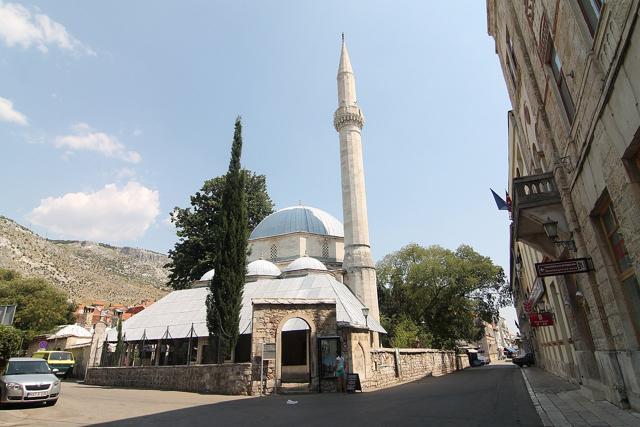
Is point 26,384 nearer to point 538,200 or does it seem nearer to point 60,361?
point 538,200

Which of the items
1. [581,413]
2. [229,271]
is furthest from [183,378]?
[581,413]

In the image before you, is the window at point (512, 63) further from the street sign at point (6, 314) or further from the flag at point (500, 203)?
the street sign at point (6, 314)

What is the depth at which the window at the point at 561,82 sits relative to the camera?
25.9 feet

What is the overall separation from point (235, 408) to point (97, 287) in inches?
3642

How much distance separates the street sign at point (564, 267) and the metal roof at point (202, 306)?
13.7 metres

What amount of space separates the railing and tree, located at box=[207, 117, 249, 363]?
1180 centimetres

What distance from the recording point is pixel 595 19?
5848 mm

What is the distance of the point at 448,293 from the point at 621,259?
27588 mm

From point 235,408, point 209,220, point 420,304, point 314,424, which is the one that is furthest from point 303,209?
point 314,424

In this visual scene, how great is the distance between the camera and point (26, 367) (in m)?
10.6

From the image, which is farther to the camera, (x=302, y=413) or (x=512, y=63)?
(x=512, y=63)

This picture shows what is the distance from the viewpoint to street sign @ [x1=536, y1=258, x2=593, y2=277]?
7.10 m

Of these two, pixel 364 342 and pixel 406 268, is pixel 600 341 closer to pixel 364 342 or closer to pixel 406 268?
pixel 364 342

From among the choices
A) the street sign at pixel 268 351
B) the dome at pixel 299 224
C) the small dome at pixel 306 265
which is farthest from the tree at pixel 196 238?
the street sign at pixel 268 351
